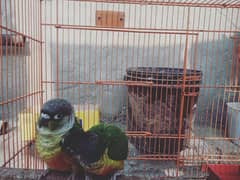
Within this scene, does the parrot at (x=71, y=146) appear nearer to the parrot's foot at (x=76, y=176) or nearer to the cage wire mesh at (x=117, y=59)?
the parrot's foot at (x=76, y=176)

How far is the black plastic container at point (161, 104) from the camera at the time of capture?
1.47 meters

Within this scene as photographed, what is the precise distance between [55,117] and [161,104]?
0.99 meters

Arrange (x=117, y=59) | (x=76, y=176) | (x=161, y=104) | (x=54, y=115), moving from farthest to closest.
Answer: (x=117, y=59) < (x=161, y=104) < (x=76, y=176) < (x=54, y=115)

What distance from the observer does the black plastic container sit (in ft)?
4.82

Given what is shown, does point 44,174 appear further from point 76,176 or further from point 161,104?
point 161,104

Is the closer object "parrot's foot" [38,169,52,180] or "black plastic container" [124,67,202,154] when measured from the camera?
"parrot's foot" [38,169,52,180]

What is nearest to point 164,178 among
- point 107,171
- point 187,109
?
point 107,171

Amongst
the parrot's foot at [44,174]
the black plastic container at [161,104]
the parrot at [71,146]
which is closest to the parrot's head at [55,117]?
the parrot at [71,146]

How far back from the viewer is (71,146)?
0.69 meters

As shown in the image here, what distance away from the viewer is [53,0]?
2.16 meters

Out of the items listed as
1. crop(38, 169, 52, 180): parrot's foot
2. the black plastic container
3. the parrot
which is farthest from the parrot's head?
the black plastic container

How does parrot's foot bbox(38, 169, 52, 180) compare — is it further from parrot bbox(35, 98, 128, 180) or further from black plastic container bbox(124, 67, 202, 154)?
black plastic container bbox(124, 67, 202, 154)

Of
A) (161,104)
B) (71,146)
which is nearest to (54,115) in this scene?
(71,146)

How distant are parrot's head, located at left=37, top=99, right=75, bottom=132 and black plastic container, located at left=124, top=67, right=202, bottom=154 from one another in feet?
2.78
